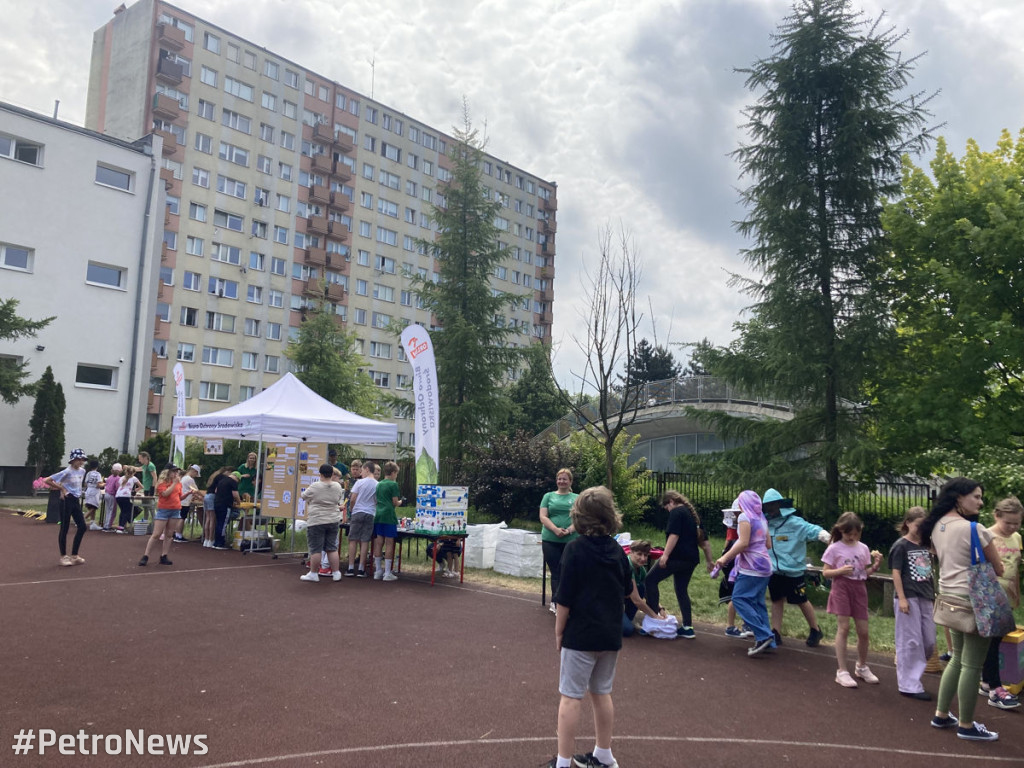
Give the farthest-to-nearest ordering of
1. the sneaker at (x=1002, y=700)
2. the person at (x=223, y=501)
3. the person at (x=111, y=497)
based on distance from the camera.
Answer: the person at (x=111, y=497), the person at (x=223, y=501), the sneaker at (x=1002, y=700)

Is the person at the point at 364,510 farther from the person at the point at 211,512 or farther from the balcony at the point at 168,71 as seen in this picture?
the balcony at the point at 168,71

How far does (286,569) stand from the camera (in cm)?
1273

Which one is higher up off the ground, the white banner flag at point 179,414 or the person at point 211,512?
the white banner flag at point 179,414

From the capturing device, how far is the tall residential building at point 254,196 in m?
45.7

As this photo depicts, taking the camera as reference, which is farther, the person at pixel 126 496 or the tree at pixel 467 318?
the tree at pixel 467 318

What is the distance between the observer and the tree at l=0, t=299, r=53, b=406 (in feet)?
82.1

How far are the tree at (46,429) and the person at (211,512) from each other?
16304mm

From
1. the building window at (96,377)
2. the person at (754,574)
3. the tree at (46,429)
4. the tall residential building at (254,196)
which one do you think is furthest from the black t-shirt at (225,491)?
the tall residential building at (254,196)

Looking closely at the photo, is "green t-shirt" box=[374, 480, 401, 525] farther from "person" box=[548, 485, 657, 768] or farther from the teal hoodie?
"person" box=[548, 485, 657, 768]

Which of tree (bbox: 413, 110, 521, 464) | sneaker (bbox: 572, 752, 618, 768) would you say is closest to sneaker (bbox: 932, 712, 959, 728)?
sneaker (bbox: 572, 752, 618, 768)

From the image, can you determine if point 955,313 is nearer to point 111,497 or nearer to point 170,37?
point 111,497

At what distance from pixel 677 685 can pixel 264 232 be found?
49307mm

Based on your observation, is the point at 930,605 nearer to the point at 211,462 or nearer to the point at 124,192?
the point at 211,462

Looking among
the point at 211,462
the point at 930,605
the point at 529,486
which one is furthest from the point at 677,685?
the point at 211,462
